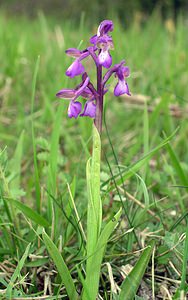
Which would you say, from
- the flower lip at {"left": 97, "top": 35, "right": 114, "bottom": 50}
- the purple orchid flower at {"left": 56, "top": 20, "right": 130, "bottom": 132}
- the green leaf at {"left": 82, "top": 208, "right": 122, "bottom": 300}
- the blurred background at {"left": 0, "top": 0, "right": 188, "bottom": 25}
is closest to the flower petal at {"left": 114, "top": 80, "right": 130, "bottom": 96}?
the purple orchid flower at {"left": 56, "top": 20, "right": 130, "bottom": 132}

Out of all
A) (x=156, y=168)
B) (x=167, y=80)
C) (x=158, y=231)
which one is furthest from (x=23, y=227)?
(x=167, y=80)

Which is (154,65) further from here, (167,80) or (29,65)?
(29,65)

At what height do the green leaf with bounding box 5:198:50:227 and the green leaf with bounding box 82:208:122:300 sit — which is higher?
the green leaf with bounding box 5:198:50:227

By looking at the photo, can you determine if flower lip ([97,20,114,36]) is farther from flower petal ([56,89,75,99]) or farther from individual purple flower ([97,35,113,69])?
flower petal ([56,89,75,99])

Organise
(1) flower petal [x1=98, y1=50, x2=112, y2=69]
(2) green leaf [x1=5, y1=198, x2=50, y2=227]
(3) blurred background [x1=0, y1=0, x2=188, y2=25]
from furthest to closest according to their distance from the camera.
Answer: (3) blurred background [x1=0, y1=0, x2=188, y2=25], (2) green leaf [x1=5, y1=198, x2=50, y2=227], (1) flower petal [x1=98, y1=50, x2=112, y2=69]

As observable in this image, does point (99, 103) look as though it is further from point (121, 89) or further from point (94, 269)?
point (94, 269)

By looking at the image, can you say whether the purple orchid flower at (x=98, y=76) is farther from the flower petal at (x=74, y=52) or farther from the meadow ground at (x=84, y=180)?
the meadow ground at (x=84, y=180)

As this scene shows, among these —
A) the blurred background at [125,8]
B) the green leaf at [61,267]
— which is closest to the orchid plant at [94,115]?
the green leaf at [61,267]
